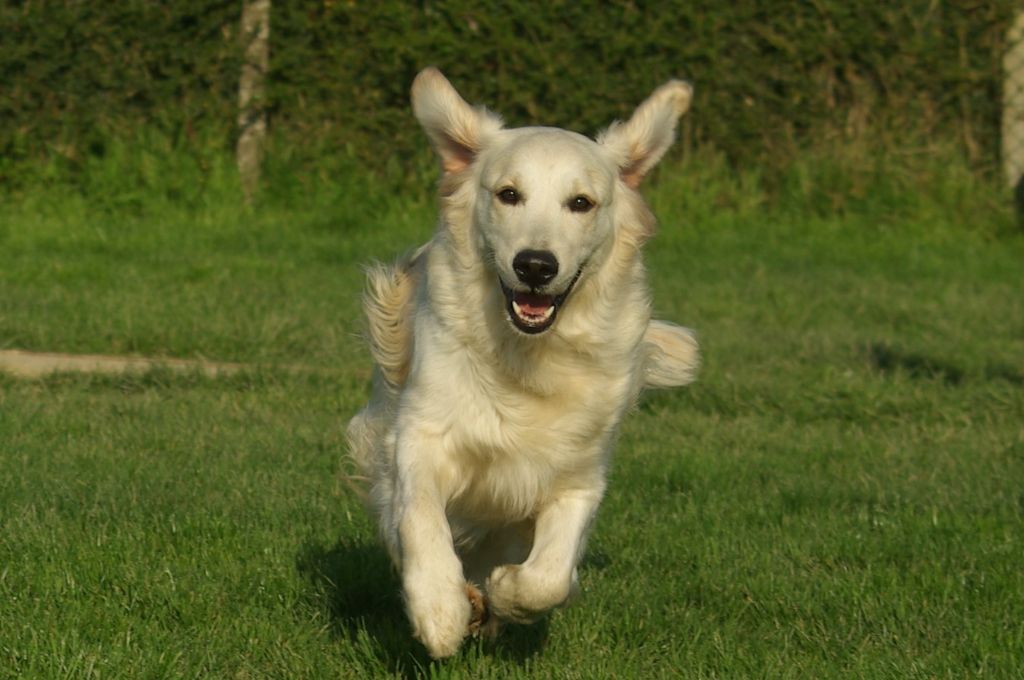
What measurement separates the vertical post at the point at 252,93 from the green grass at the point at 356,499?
259 millimetres

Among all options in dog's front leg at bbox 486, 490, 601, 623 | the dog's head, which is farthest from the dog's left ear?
dog's front leg at bbox 486, 490, 601, 623

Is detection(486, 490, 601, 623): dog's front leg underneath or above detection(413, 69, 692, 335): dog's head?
underneath

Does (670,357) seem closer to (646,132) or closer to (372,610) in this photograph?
(646,132)

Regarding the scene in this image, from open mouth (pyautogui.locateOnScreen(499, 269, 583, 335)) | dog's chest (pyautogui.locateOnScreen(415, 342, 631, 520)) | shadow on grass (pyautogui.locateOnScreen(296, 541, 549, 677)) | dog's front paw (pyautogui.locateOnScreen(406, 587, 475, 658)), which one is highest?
open mouth (pyautogui.locateOnScreen(499, 269, 583, 335))

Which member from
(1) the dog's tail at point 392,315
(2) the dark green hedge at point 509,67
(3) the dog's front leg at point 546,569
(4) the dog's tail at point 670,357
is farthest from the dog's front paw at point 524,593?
(2) the dark green hedge at point 509,67

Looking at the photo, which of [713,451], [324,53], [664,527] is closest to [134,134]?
[324,53]

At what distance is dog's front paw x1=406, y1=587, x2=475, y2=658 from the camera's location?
339 centimetres

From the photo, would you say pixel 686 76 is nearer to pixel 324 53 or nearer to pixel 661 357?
pixel 324 53

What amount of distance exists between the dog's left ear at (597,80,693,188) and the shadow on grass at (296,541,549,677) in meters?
1.22

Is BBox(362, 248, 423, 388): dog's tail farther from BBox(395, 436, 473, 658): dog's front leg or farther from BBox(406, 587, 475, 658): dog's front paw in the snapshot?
BBox(406, 587, 475, 658): dog's front paw

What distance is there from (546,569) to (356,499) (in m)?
1.69

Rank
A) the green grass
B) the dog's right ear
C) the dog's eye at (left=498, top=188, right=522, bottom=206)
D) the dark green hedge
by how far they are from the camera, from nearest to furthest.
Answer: the dog's eye at (left=498, top=188, right=522, bottom=206) → the green grass → the dog's right ear → the dark green hedge

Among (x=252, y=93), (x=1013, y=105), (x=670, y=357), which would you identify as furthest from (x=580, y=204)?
(x=1013, y=105)

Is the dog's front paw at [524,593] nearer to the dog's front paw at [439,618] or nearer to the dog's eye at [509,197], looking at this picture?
the dog's front paw at [439,618]
